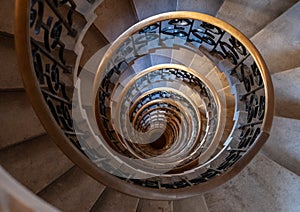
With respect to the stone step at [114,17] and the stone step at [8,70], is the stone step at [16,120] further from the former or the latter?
the stone step at [114,17]

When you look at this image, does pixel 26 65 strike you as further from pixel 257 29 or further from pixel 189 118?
pixel 189 118

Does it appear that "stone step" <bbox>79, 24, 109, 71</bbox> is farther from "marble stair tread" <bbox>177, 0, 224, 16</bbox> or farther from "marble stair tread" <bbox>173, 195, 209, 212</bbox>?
"marble stair tread" <bbox>173, 195, 209, 212</bbox>

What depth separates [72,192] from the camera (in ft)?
8.43

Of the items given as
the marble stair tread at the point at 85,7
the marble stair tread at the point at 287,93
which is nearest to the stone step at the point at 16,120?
the marble stair tread at the point at 85,7

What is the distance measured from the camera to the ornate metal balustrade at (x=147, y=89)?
2.03 meters

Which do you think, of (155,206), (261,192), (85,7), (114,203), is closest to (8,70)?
(85,7)

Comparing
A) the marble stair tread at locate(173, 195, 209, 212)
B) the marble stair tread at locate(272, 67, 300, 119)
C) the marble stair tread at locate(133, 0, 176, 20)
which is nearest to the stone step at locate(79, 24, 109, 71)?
the marble stair tread at locate(133, 0, 176, 20)

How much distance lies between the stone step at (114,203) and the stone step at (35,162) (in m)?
0.50

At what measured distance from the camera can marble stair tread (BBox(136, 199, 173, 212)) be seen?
276 centimetres

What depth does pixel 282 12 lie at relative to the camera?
3311 mm

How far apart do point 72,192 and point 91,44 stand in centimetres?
204

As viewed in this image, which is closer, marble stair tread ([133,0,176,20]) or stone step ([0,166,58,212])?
stone step ([0,166,58,212])

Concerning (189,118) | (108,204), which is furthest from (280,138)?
(189,118)

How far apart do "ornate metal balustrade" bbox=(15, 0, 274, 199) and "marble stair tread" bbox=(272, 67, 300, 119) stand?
247mm
